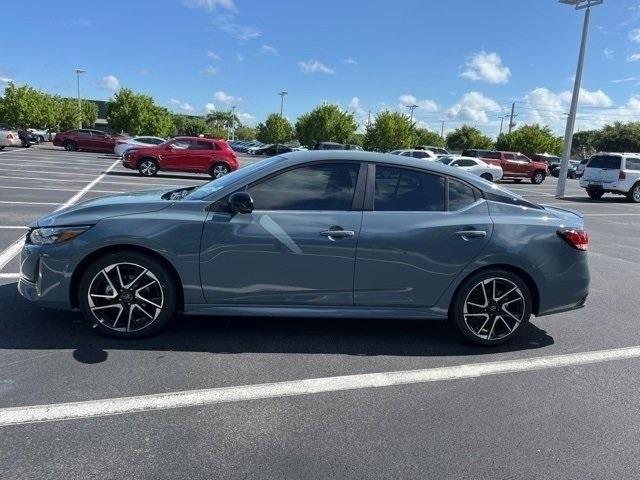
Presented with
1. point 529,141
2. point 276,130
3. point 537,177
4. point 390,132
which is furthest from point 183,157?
point 276,130

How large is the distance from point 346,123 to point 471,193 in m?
62.2

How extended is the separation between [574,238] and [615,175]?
18.4m

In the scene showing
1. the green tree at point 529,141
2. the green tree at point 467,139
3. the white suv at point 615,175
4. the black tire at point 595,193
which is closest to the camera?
the white suv at point 615,175

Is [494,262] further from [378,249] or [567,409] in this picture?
[567,409]

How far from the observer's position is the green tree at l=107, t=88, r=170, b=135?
51.3 metres

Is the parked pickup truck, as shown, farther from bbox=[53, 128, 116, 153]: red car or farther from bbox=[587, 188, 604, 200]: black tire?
bbox=[53, 128, 116, 153]: red car

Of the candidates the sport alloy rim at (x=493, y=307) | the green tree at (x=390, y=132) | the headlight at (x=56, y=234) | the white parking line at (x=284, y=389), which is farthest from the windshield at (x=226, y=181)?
the green tree at (x=390, y=132)

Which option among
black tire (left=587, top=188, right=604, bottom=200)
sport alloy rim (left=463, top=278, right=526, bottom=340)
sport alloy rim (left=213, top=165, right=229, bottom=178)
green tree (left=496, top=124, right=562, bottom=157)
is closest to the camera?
sport alloy rim (left=463, top=278, right=526, bottom=340)

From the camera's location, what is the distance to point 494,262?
4312mm

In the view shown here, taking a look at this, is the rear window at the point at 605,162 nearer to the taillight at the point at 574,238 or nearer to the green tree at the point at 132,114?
the taillight at the point at 574,238

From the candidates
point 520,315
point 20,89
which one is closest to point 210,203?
point 520,315

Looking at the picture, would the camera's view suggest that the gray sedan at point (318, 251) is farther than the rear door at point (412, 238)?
No

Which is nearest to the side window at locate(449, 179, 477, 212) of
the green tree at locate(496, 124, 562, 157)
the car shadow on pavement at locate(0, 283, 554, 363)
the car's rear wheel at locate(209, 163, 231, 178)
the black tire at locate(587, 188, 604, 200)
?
the car shadow on pavement at locate(0, 283, 554, 363)

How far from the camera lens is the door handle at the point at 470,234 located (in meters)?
4.27
